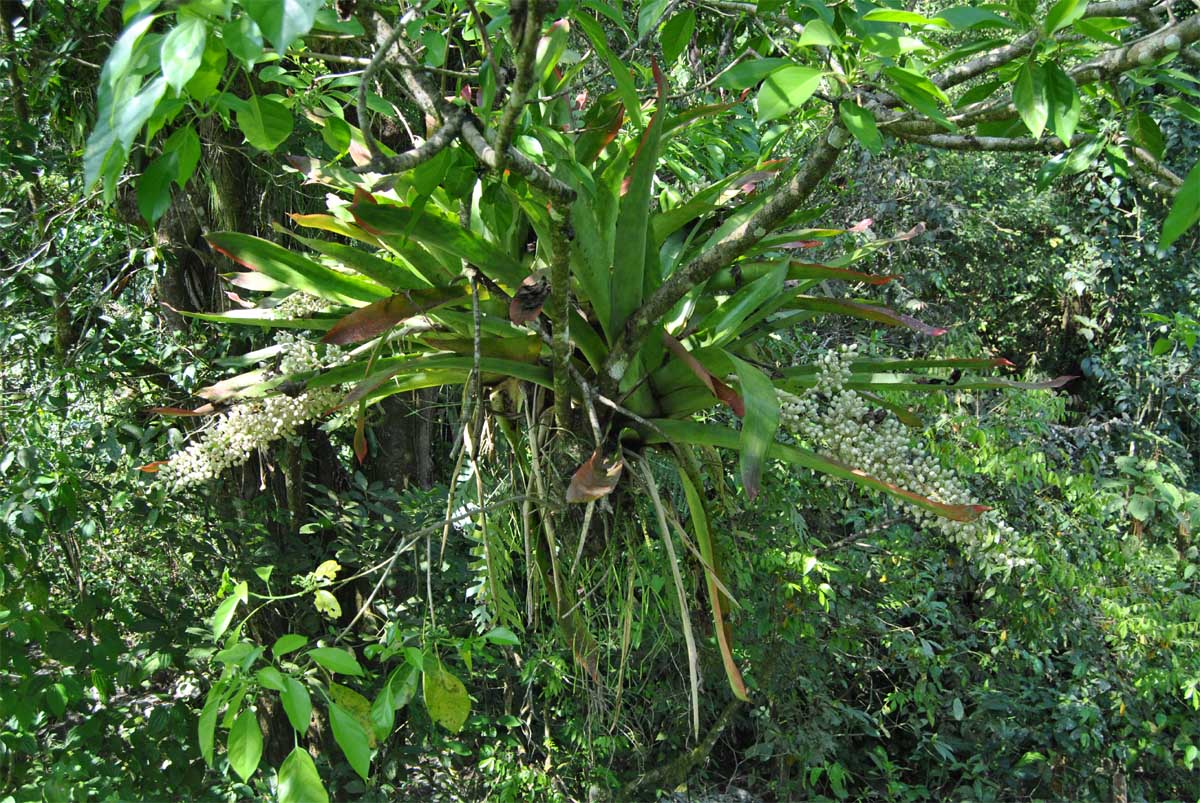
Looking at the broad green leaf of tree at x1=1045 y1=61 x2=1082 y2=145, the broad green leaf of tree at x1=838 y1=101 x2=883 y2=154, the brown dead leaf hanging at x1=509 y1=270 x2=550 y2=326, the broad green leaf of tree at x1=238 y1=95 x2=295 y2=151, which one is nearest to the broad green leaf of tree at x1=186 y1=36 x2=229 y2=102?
the broad green leaf of tree at x1=238 y1=95 x2=295 y2=151

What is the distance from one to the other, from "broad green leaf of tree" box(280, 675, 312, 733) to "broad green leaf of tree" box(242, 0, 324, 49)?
0.77 metres

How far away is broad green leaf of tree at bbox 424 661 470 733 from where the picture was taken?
1.26m

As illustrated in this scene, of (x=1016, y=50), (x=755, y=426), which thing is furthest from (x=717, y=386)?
(x=1016, y=50)

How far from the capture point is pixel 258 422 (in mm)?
1100

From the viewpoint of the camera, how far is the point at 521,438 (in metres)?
1.39

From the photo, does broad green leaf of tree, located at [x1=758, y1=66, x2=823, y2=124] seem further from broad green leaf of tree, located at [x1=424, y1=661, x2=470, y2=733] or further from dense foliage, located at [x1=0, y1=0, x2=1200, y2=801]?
broad green leaf of tree, located at [x1=424, y1=661, x2=470, y2=733]

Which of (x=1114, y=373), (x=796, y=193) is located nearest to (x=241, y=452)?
(x=796, y=193)

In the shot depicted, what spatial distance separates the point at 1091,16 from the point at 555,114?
68 cm

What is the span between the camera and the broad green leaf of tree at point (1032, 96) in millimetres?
842

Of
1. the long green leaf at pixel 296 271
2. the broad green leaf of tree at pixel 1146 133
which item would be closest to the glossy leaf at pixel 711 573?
the long green leaf at pixel 296 271

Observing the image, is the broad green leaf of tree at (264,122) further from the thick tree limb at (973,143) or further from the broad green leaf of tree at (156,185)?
the thick tree limb at (973,143)

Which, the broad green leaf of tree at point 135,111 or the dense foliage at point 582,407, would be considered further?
the dense foliage at point 582,407

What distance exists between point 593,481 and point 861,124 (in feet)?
1.47

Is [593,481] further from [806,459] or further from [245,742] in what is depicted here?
[245,742]
